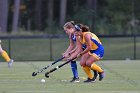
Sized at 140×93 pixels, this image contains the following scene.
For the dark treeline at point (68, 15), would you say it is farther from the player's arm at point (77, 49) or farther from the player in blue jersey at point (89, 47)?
the player in blue jersey at point (89, 47)

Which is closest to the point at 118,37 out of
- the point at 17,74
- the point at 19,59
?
the point at 19,59

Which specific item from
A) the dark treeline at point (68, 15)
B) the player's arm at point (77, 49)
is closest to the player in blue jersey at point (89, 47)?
the player's arm at point (77, 49)

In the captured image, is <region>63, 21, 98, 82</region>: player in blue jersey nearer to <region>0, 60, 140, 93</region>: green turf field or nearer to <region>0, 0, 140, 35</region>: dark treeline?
<region>0, 60, 140, 93</region>: green turf field

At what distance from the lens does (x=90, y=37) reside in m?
19.0

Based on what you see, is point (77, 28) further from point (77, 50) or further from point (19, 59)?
point (19, 59)

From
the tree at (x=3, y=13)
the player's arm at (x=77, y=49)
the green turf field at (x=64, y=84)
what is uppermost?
the player's arm at (x=77, y=49)

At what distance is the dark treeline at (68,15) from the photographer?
4857 cm

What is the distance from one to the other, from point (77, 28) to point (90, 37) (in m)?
0.43

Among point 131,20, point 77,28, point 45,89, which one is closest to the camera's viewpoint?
point 45,89

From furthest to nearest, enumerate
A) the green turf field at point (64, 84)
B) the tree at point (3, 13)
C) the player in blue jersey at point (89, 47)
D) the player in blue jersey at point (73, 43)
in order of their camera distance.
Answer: the tree at point (3, 13) < the player in blue jersey at point (73, 43) < the player in blue jersey at point (89, 47) < the green turf field at point (64, 84)

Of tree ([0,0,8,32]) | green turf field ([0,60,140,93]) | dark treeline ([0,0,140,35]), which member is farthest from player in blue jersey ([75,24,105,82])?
tree ([0,0,8,32])

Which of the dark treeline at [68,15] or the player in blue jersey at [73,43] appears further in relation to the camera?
the dark treeline at [68,15]

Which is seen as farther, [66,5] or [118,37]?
[66,5]

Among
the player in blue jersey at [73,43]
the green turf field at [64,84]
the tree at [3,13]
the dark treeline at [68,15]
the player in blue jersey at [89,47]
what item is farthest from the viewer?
the tree at [3,13]
